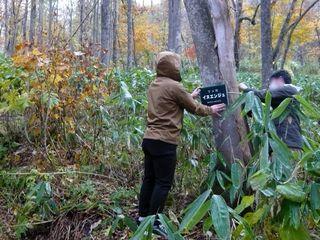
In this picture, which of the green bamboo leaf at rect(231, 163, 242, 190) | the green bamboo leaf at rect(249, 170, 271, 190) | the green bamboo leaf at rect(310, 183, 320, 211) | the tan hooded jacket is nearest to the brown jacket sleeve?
the tan hooded jacket

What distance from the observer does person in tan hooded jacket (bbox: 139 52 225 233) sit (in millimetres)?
3607

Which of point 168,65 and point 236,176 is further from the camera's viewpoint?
point 168,65

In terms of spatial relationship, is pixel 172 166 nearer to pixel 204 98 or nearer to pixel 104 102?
pixel 204 98

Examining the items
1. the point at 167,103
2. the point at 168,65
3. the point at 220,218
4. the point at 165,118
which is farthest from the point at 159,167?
the point at 220,218

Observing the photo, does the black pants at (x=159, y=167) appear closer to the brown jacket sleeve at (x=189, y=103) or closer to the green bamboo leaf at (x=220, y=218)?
the brown jacket sleeve at (x=189, y=103)

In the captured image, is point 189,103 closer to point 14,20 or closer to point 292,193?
point 292,193

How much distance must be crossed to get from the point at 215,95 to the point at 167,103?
419 mm

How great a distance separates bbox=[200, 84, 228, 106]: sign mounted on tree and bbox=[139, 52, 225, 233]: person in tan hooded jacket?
0.18ft

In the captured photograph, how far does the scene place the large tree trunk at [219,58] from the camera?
362 centimetres

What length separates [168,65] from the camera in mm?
3656

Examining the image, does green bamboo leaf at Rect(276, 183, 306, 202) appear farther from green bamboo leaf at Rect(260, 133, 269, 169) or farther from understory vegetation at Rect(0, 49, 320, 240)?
understory vegetation at Rect(0, 49, 320, 240)

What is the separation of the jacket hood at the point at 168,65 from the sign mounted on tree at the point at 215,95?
0.30 meters

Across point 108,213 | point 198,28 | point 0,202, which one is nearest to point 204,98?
point 198,28

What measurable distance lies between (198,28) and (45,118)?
7.22 ft
